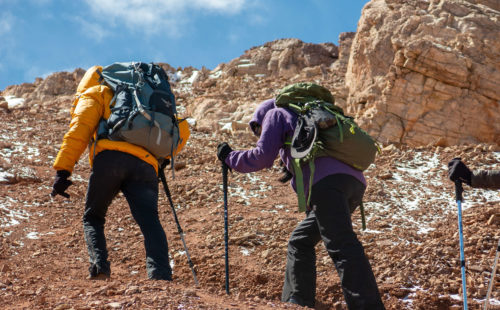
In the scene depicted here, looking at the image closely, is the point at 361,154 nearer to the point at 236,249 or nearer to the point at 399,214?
the point at 236,249

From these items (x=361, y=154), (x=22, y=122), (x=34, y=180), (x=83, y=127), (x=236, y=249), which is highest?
(x=22, y=122)

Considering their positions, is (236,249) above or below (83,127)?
below

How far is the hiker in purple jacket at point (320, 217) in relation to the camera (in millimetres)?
3406

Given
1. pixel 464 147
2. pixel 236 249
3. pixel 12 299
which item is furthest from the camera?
pixel 464 147

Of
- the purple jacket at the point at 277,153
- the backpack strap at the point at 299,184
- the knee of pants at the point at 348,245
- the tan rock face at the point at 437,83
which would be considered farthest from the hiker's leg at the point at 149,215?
the tan rock face at the point at 437,83

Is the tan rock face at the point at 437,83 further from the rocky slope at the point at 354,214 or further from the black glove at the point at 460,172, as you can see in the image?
the black glove at the point at 460,172

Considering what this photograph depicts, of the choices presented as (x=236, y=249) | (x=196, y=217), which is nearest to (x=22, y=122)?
(x=196, y=217)

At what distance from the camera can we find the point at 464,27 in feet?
45.7

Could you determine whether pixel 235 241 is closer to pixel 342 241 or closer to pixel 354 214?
pixel 354 214

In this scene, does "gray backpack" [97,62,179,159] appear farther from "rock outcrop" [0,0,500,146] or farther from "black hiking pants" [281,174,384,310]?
"rock outcrop" [0,0,500,146]

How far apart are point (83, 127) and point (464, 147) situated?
9511mm

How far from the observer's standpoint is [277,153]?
3.77 meters

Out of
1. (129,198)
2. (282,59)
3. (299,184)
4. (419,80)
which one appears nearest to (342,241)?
(299,184)

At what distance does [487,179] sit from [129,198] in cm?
297
